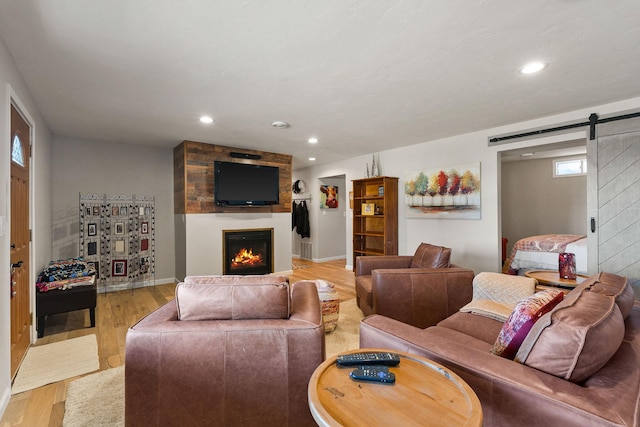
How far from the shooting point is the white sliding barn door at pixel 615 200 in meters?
3.03

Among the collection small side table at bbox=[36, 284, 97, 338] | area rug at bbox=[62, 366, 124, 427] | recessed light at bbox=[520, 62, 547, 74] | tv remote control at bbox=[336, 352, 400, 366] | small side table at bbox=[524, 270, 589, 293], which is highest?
recessed light at bbox=[520, 62, 547, 74]

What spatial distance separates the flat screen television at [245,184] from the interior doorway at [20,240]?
2279mm

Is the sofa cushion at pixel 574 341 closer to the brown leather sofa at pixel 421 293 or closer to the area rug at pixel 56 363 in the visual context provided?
the brown leather sofa at pixel 421 293

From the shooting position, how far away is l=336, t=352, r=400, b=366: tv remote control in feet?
3.78

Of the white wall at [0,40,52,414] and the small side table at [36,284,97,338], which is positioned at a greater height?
the white wall at [0,40,52,414]

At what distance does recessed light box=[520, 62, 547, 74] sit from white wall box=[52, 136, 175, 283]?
191 inches

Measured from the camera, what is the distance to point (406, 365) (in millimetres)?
1166

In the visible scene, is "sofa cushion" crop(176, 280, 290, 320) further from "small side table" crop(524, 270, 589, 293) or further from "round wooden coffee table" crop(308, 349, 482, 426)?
"small side table" crop(524, 270, 589, 293)

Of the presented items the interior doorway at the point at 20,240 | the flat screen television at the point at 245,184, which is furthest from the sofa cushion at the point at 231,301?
the flat screen television at the point at 245,184

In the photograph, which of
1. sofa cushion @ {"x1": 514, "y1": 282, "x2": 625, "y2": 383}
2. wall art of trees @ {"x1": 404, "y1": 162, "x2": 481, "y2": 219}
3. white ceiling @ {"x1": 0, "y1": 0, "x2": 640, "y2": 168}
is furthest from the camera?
wall art of trees @ {"x1": 404, "y1": 162, "x2": 481, "y2": 219}

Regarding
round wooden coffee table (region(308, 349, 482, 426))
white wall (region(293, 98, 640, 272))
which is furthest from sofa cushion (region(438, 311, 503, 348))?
white wall (region(293, 98, 640, 272))

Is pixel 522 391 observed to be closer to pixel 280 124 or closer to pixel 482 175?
pixel 280 124

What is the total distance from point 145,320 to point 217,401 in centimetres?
51

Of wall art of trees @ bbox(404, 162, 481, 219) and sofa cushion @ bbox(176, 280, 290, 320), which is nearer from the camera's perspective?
sofa cushion @ bbox(176, 280, 290, 320)
